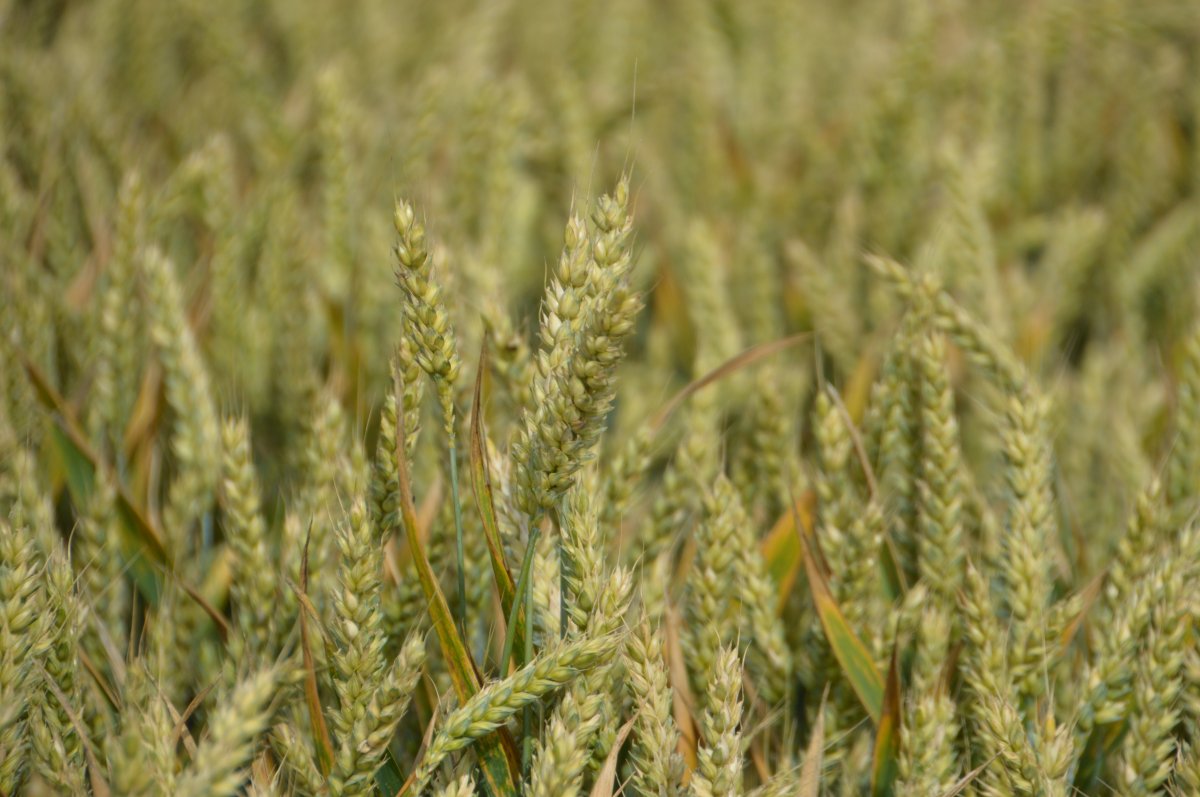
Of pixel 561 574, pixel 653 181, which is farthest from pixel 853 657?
pixel 653 181

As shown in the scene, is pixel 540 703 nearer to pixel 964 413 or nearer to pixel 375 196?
pixel 964 413

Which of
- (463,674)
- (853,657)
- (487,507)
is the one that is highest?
(487,507)

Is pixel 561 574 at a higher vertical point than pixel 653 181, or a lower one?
higher

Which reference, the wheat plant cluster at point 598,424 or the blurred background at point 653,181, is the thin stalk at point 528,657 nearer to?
the wheat plant cluster at point 598,424

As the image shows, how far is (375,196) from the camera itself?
6.23 ft

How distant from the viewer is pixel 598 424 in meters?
0.76

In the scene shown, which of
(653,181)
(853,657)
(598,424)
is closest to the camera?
(598,424)

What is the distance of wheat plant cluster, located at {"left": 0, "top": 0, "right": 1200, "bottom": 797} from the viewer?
0.80 m

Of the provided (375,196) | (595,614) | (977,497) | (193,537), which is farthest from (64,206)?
(977,497)

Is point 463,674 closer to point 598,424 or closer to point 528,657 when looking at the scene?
point 528,657

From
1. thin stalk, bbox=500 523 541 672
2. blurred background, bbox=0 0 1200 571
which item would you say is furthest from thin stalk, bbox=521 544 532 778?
blurred background, bbox=0 0 1200 571

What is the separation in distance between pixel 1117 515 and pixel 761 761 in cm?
68

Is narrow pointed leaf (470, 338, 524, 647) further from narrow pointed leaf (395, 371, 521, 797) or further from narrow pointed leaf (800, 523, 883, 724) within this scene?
narrow pointed leaf (800, 523, 883, 724)

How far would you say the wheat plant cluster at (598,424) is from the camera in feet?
2.61
